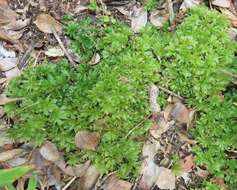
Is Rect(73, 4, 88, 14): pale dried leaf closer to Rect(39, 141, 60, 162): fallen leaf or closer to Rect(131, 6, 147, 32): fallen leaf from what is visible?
Rect(131, 6, 147, 32): fallen leaf

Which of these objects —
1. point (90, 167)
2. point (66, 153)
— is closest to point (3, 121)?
point (66, 153)

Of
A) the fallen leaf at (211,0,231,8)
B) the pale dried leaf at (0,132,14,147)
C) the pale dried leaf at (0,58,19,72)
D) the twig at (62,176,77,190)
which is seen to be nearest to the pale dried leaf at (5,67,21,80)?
the pale dried leaf at (0,58,19,72)

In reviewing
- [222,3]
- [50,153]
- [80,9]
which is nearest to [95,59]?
[80,9]

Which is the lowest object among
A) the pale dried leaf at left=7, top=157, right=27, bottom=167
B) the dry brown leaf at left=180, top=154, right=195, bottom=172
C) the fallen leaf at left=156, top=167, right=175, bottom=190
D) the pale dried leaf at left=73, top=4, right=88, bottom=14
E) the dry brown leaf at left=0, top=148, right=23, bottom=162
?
the fallen leaf at left=156, top=167, right=175, bottom=190

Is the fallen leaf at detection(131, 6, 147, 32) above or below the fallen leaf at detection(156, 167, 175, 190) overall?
above

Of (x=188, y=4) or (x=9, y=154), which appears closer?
(x=9, y=154)

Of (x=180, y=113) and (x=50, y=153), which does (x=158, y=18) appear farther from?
(x=50, y=153)
